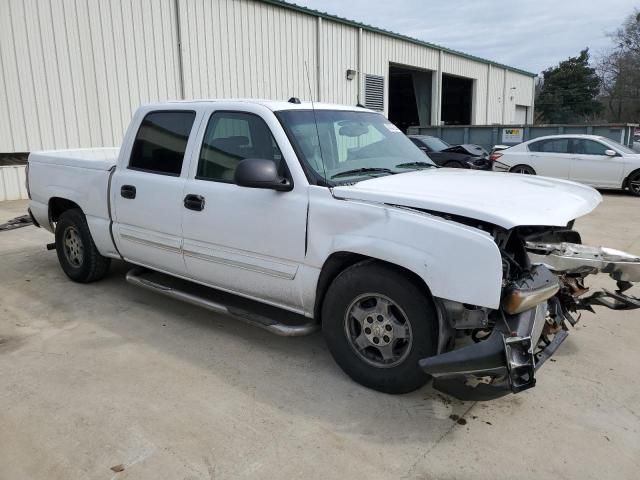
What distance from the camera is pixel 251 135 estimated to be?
3.98 m

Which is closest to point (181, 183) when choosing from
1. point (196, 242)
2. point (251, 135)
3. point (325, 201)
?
point (196, 242)

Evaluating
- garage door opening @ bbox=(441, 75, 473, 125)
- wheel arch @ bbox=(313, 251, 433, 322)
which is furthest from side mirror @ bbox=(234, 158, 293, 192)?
garage door opening @ bbox=(441, 75, 473, 125)

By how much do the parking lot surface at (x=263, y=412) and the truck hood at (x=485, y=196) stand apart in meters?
1.21

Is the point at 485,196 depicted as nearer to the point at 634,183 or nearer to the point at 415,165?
the point at 415,165

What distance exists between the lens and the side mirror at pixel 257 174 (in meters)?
3.44

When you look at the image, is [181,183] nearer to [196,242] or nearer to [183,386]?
[196,242]

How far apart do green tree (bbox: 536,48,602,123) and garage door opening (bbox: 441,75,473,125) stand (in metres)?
30.9

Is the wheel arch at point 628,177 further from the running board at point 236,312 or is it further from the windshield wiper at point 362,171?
the running board at point 236,312

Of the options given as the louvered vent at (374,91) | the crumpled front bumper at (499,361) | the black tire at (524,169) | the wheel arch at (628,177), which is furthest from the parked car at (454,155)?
the crumpled front bumper at (499,361)

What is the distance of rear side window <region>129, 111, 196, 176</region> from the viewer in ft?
14.6

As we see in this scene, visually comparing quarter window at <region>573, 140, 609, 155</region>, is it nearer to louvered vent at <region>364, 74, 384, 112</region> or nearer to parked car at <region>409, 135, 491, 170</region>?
parked car at <region>409, 135, 491, 170</region>

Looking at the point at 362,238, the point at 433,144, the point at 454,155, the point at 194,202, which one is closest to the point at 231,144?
the point at 194,202

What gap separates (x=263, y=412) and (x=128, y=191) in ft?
8.34

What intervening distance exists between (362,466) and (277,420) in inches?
25.4
